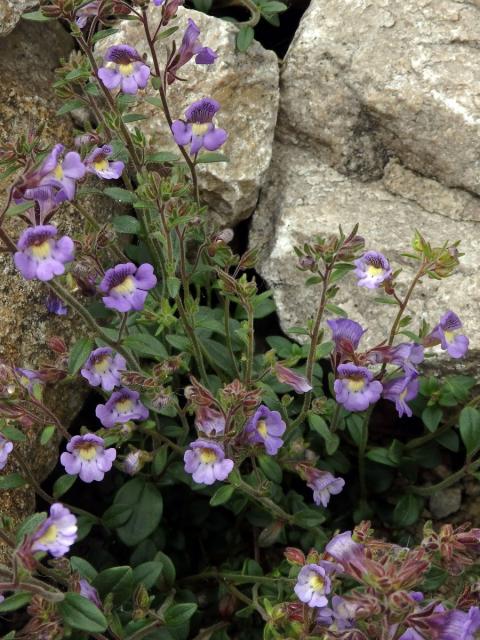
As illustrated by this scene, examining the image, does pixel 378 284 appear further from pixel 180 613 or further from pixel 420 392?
pixel 180 613

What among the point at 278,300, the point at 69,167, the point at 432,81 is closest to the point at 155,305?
the point at 278,300

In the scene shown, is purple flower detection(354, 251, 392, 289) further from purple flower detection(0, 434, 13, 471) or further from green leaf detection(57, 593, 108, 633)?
green leaf detection(57, 593, 108, 633)

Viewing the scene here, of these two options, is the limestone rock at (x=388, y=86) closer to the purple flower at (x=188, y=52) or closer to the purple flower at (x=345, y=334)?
the purple flower at (x=188, y=52)

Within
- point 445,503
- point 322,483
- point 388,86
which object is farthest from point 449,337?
point 388,86

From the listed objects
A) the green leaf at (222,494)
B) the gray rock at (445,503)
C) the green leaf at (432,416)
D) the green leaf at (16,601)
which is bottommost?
the gray rock at (445,503)

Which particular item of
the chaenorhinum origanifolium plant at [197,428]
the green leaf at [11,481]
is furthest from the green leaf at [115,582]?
the green leaf at [11,481]
